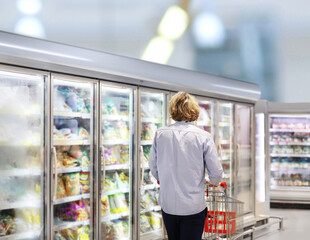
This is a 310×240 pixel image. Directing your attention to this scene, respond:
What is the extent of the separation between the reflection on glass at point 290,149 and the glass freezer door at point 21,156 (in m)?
5.99

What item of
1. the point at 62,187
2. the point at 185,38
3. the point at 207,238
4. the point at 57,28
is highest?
the point at 185,38

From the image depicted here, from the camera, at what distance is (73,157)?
3557mm

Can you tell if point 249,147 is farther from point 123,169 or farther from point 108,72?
point 108,72

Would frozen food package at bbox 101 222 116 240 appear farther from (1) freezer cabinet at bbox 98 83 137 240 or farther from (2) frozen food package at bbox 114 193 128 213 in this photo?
(2) frozen food package at bbox 114 193 128 213

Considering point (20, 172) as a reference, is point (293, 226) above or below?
below

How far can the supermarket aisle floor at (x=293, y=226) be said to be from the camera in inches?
207

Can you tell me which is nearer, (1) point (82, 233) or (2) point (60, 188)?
(2) point (60, 188)

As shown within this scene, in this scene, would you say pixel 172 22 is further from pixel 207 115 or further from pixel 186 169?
pixel 186 169

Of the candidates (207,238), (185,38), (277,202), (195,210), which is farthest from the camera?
(185,38)

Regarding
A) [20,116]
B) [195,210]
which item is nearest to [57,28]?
[20,116]

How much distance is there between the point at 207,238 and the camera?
3289mm

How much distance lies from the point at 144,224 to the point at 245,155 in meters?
2.31

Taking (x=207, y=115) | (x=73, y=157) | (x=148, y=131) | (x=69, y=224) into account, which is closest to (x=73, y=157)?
(x=73, y=157)

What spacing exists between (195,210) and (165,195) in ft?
0.64
